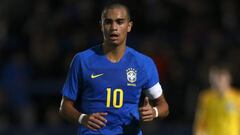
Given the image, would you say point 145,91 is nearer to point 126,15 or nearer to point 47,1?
point 126,15

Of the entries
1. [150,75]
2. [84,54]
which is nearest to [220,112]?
[150,75]

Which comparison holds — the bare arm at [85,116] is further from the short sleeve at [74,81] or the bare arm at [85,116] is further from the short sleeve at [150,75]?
the short sleeve at [150,75]

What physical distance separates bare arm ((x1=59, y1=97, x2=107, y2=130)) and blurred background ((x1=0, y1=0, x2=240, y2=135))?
5.19 m

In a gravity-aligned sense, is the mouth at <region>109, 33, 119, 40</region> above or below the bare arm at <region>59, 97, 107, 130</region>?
above

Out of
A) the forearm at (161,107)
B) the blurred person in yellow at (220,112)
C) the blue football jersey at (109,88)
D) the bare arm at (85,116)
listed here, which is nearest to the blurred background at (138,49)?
the blurred person in yellow at (220,112)

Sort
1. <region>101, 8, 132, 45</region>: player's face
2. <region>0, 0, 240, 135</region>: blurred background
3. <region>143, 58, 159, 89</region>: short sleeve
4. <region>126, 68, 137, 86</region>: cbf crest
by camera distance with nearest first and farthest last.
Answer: <region>101, 8, 132, 45</region>: player's face
<region>126, 68, 137, 86</region>: cbf crest
<region>143, 58, 159, 89</region>: short sleeve
<region>0, 0, 240, 135</region>: blurred background

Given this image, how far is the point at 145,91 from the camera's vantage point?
593cm

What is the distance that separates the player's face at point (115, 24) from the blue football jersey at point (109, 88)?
197mm

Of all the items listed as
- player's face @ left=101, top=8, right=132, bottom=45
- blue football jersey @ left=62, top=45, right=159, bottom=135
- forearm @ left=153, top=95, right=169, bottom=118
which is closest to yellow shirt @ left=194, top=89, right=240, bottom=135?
forearm @ left=153, top=95, right=169, bottom=118

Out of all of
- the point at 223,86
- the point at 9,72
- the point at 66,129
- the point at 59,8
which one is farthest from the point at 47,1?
the point at 223,86

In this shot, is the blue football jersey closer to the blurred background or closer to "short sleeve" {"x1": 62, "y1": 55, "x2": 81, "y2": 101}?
"short sleeve" {"x1": 62, "y1": 55, "x2": 81, "y2": 101}

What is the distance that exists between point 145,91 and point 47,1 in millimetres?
7797

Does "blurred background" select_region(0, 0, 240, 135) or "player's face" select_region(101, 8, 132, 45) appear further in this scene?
"blurred background" select_region(0, 0, 240, 135)

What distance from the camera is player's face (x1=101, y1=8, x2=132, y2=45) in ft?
18.5
